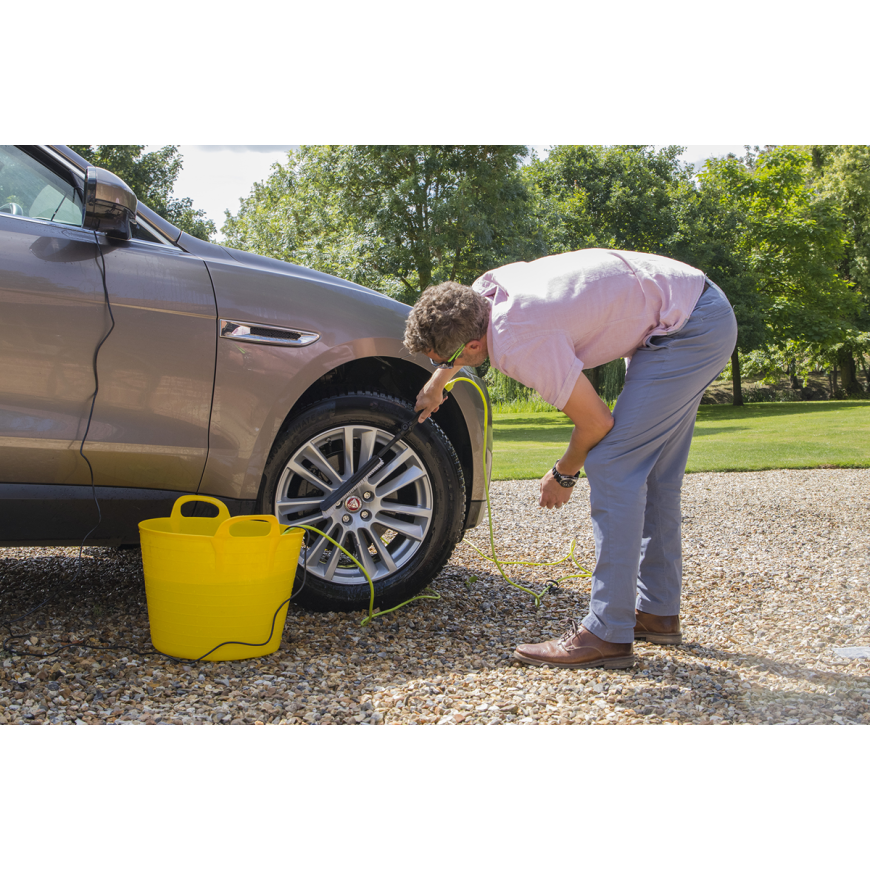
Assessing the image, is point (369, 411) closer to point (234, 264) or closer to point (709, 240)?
point (234, 264)

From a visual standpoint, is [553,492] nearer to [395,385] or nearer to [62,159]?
[395,385]

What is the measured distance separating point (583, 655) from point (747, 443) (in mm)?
10640

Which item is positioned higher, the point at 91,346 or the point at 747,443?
the point at 91,346

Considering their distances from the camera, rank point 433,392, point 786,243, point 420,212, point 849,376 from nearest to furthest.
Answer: point 433,392 → point 420,212 → point 786,243 → point 849,376

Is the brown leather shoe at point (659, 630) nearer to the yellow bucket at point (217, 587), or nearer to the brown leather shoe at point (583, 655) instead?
the brown leather shoe at point (583, 655)

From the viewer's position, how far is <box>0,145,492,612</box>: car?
8.28ft

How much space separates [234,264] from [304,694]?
1.58 m

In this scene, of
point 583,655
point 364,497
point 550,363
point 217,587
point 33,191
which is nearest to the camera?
point 550,363

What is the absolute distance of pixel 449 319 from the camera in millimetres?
2404

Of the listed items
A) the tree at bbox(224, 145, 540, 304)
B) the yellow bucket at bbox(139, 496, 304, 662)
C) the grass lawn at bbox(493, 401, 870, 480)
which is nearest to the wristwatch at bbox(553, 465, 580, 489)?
the yellow bucket at bbox(139, 496, 304, 662)

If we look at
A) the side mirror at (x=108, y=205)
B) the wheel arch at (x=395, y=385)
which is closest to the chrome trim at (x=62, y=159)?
the side mirror at (x=108, y=205)

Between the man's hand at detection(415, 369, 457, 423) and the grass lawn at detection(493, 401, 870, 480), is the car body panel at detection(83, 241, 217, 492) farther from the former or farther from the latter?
the grass lawn at detection(493, 401, 870, 480)

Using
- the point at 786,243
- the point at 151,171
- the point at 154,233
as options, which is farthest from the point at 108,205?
the point at 786,243

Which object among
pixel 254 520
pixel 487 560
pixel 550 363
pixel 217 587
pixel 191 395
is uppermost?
pixel 550 363
